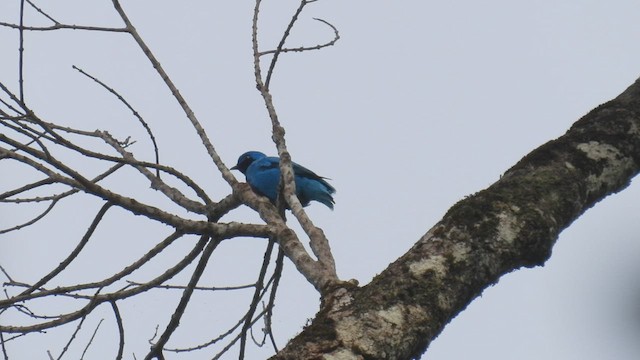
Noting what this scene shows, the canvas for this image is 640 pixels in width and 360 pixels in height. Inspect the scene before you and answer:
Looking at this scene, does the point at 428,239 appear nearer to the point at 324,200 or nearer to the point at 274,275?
the point at 274,275

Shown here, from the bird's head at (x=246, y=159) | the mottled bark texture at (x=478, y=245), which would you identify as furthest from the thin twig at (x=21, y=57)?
the bird's head at (x=246, y=159)

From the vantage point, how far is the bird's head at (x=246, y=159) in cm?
880

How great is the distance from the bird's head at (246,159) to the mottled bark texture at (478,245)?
6.21 meters

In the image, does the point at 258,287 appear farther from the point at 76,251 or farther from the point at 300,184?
the point at 300,184

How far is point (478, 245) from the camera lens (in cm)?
211

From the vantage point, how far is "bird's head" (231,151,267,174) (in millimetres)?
8797

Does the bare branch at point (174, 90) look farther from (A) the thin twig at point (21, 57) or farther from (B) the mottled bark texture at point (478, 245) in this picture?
(B) the mottled bark texture at point (478, 245)

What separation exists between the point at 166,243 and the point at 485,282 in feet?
5.00

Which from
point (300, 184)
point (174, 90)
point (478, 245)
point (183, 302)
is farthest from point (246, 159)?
point (478, 245)

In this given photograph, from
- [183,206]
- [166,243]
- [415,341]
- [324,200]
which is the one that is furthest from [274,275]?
[324,200]

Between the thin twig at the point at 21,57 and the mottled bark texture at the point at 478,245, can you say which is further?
Answer: the thin twig at the point at 21,57

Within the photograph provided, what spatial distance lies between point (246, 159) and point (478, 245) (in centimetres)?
686

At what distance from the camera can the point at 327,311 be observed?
1951 mm

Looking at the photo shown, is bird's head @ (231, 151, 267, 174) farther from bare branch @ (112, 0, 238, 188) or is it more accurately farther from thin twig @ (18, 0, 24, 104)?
thin twig @ (18, 0, 24, 104)
